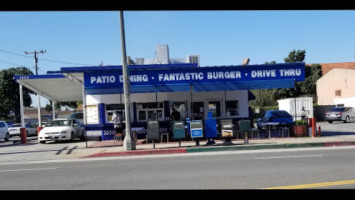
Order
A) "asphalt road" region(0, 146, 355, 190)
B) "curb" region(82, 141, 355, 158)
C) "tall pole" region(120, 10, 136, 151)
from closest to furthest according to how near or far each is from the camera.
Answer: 1. "asphalt road" region(0, 146, 355, 190)
2. "curb" region(82, 141, 355, 158)
3. "tall pole" region(120, 10, 136, 151)

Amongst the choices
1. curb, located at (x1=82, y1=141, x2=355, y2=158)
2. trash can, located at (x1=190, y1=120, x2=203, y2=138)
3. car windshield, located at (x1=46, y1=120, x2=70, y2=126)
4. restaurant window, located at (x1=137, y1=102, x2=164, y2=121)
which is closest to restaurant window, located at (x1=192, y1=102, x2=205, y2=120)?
restaurant window, located at (x1=137, y1=102, x2=164, y2=121)

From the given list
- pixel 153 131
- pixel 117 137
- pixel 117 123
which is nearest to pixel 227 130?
pixel 153 131

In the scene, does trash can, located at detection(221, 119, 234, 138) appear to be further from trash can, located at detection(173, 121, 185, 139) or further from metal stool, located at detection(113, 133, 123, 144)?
metal stool, located at detection(113, 133, 123, 144)

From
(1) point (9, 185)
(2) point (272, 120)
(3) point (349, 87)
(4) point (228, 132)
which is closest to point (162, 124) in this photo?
(4) point (228, 132)

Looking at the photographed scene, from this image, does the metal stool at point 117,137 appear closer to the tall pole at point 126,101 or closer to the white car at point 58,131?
the tall pole at point 126,101

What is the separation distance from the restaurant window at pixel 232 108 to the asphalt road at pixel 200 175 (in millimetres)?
9175

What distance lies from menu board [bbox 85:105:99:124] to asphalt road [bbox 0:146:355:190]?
929cm

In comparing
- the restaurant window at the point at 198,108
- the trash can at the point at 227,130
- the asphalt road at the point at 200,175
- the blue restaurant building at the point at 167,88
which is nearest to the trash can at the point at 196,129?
the trash can at the point at 227,130

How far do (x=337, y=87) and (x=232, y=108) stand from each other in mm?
29460

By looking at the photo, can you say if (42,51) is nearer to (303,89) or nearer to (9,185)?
(303,89)

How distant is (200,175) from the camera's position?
Result: 8414 mm

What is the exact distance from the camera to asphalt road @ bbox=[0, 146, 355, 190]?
23.9 ft

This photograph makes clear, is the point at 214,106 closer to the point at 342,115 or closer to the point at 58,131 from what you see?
the point at 58,131

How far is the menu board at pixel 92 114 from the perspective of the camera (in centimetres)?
2024
